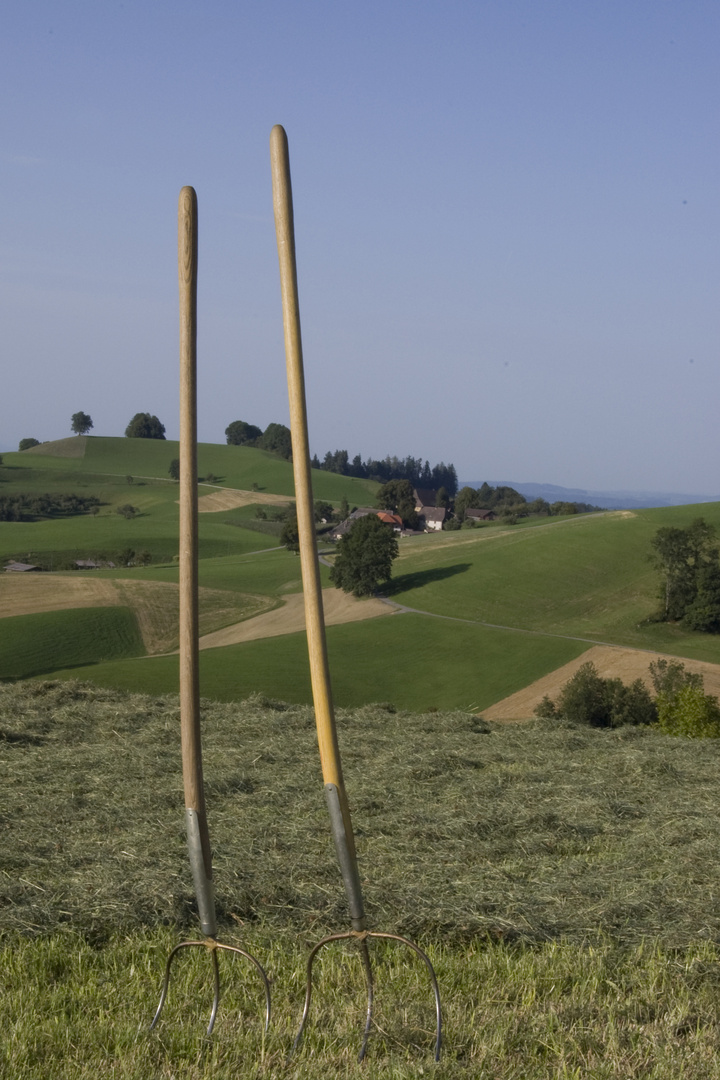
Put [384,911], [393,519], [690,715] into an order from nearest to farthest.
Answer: [384,911]
[690,715]
[393,519]

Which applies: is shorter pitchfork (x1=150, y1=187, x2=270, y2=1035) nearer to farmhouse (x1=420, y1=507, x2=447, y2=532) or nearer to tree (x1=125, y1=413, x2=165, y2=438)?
farmhouse (x1=420, y1=507, x2=447, y2=532)

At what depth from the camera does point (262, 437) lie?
5281 inches

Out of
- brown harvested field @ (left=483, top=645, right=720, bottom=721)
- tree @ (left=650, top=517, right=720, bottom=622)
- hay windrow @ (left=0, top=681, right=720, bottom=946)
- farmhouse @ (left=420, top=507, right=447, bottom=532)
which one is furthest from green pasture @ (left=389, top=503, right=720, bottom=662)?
hay windrow @ (left=0, top=681, right=720, bottom=946)

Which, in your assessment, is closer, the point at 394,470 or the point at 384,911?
the point at 384,911

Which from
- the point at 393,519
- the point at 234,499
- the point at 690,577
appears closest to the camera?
the point at 690,577

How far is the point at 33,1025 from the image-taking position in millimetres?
2977

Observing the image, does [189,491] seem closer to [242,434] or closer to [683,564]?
[683,564]

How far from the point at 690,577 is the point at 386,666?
18062 mm

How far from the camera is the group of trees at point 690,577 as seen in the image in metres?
43.8

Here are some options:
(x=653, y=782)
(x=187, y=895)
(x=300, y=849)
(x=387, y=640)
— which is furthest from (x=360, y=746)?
(x=387, y=640)

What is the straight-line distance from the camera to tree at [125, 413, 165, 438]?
132 m

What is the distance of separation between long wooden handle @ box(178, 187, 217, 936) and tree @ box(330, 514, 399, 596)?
4743 centimetres

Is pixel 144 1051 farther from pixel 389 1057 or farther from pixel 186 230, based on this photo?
pixel 186 230

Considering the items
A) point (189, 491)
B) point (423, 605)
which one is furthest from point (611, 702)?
point (189, 491)
